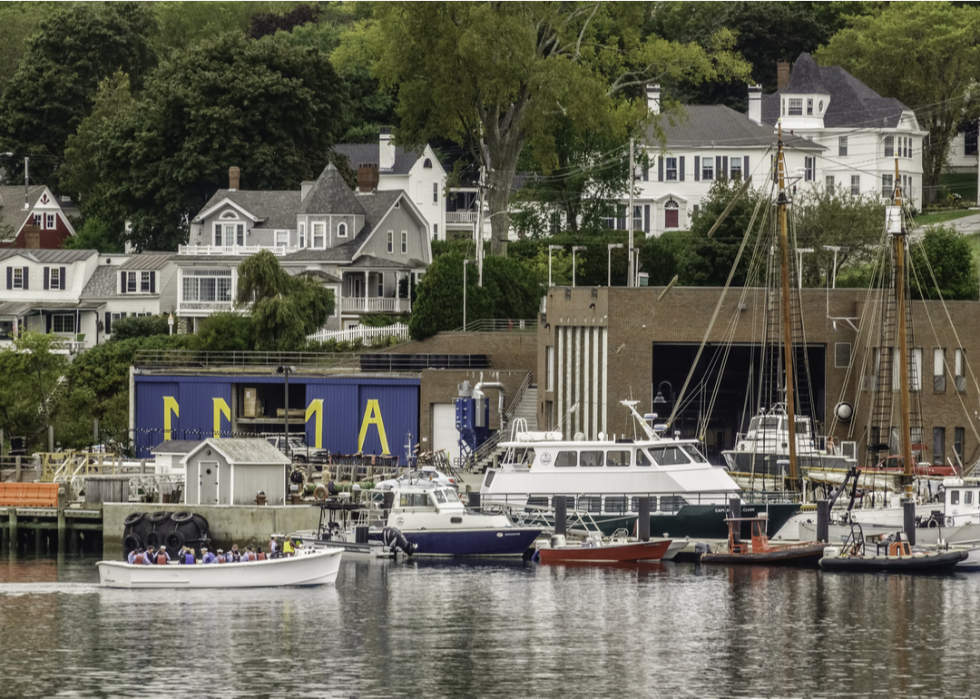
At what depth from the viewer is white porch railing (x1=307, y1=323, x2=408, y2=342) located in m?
87.9

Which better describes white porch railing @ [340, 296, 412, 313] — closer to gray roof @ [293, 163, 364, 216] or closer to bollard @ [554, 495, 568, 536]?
gray roof @ [293, 163, 364, 216]

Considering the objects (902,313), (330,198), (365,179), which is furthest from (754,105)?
(902,313)

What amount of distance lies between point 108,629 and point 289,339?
39.9 metres

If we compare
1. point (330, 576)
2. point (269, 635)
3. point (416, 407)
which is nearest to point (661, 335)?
point (416, 407)

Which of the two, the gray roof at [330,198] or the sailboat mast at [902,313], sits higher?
the gray roof at [330,198]

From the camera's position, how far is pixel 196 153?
10881 cm

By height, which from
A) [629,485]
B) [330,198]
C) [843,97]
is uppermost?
[843,97]

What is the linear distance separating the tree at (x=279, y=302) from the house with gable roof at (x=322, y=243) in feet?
13.0

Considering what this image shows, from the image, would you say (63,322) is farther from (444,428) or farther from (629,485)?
(629,485)

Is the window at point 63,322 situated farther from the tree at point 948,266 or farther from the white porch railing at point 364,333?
the tree at point 948,266

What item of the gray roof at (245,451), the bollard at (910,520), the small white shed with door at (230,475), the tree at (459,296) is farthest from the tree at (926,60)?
the small white shed with door at (230,475)

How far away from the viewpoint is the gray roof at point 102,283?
102 meters

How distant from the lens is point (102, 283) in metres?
103

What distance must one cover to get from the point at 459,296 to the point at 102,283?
27.3m
